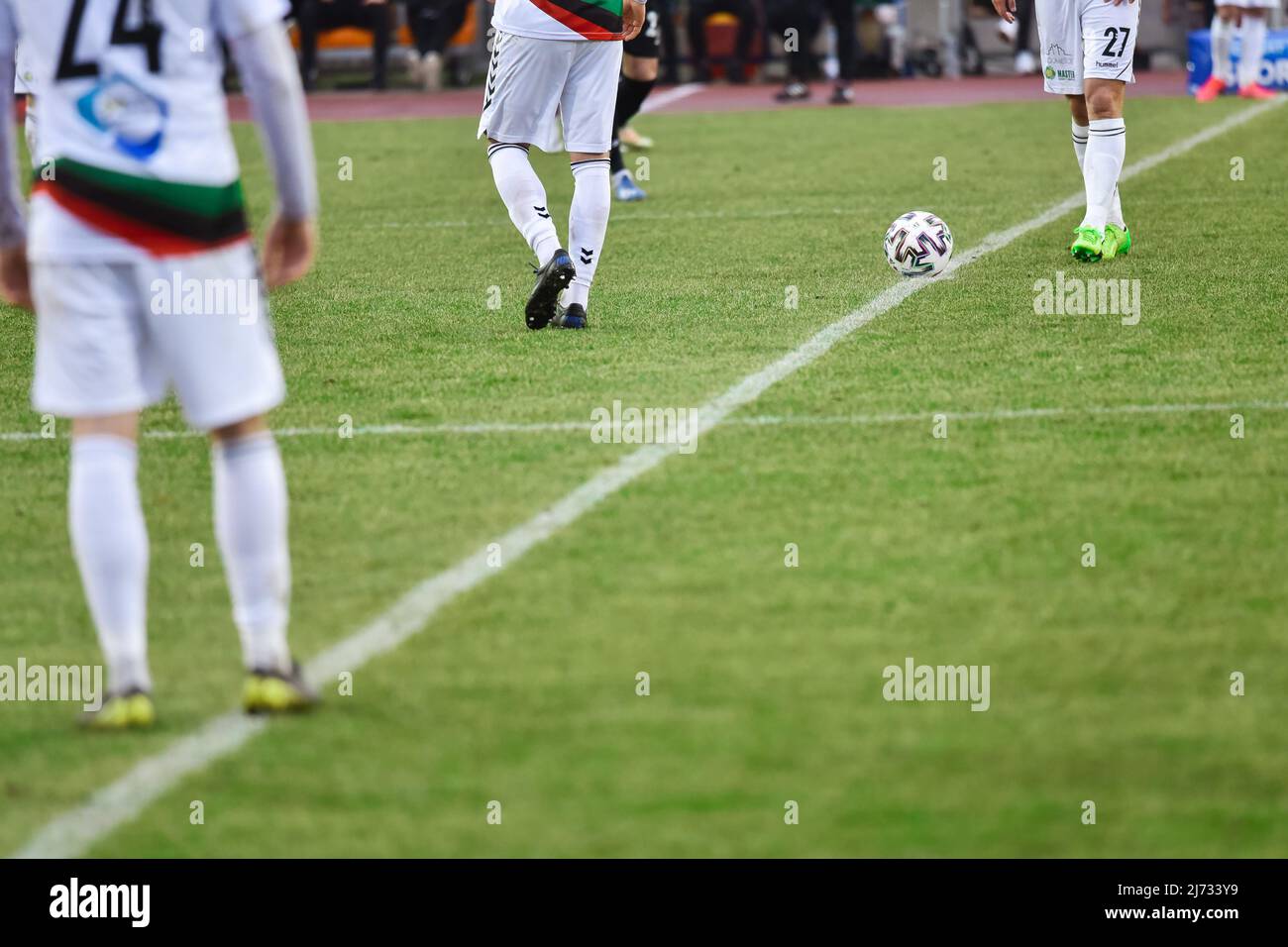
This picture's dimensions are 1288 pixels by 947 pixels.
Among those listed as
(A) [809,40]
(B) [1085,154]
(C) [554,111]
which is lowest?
(A) [809,40]

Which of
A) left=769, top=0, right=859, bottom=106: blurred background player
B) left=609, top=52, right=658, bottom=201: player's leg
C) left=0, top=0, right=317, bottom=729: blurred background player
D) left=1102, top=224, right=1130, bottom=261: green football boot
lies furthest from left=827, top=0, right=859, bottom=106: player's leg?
left=0, top=0, right=317, bottom=729: blurred background player

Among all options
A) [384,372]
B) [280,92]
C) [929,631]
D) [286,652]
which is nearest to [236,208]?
[280,92]

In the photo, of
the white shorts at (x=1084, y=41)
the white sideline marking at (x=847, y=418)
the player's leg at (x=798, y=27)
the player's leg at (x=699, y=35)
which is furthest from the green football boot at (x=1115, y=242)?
the player's leg at (x=699, y=35)

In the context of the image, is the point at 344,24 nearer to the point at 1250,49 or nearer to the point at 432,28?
the point at 432,28

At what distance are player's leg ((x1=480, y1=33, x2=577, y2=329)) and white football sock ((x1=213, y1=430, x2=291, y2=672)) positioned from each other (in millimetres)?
4108

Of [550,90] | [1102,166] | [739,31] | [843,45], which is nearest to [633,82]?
[1102,166]

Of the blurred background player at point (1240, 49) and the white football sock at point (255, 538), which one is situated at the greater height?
the white football sock at point (255, 538)

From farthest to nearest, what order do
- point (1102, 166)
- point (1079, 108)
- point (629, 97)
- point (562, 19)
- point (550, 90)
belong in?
1. point (629, 97)
2. point (1079, 108)
3. point (1102, 166)
4. point (550, 90)
5. point (562, 19)

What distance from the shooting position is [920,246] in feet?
30.9

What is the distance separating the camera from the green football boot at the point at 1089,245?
9602 mm

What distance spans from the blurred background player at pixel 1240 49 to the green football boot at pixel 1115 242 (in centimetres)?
1037

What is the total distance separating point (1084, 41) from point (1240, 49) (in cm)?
1077

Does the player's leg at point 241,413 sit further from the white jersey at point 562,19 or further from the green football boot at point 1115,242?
the green football boot at point 1115,242
